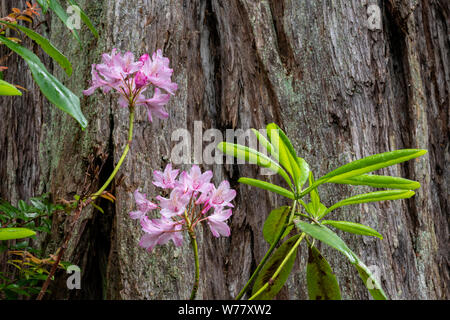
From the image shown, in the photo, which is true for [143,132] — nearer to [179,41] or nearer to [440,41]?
[179,41]

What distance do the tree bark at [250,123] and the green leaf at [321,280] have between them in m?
0.42

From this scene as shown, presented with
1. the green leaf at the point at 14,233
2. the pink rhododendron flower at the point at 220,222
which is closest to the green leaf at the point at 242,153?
the pink rhododendron flower at the point at 220,222

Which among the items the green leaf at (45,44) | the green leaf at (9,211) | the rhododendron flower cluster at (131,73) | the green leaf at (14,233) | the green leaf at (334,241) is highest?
the green leaf at (45,44)

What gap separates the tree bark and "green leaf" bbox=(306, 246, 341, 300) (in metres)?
0.42

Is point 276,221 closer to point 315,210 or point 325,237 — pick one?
point 315,210

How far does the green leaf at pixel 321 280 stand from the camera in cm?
79

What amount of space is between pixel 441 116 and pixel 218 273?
1.23 meters

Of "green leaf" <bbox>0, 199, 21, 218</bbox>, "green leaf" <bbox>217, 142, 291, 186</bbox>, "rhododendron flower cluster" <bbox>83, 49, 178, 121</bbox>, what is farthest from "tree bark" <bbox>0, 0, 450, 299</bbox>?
"green leaf" <bbox>217, 142, 291, 186</bbox>

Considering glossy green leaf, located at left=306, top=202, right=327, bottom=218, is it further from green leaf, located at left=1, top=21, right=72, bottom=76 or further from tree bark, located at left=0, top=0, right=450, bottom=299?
green leaf, located at left=1, top=21, right=72, bottom=76

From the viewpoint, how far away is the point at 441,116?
1.68 meters

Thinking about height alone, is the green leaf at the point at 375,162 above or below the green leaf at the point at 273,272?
above

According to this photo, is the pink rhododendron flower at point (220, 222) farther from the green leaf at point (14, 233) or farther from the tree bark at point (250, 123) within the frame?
the tree bark at point (250, 123)

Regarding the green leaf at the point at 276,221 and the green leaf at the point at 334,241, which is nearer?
the green leaf at the point at 334,241
